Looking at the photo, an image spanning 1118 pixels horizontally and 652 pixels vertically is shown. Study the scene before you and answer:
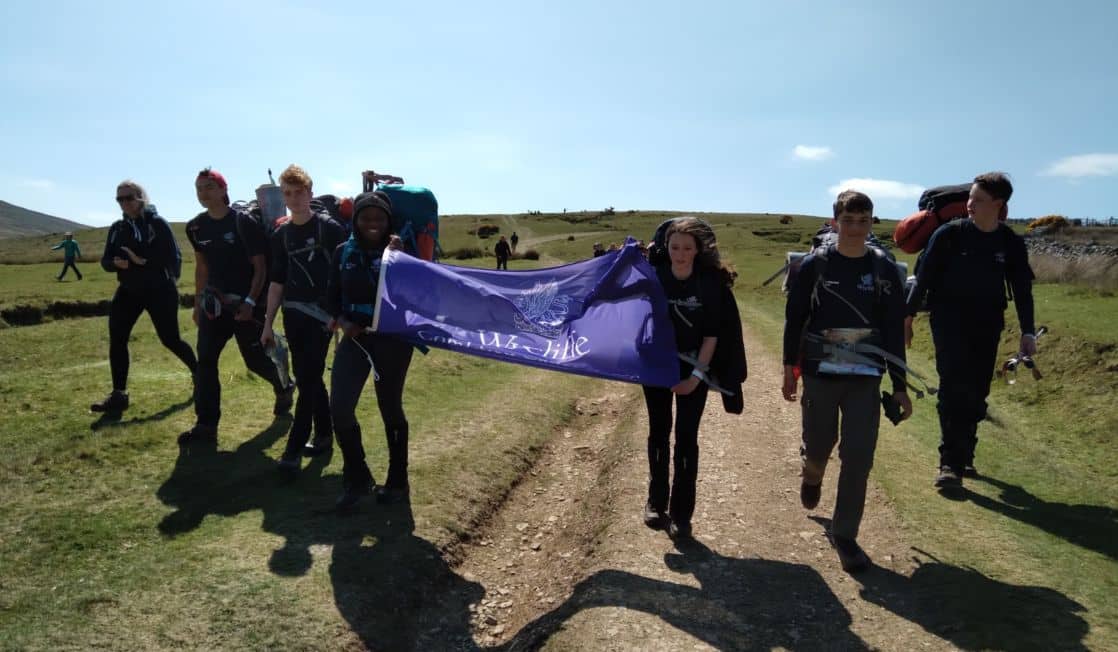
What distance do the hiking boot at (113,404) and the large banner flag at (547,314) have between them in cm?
441

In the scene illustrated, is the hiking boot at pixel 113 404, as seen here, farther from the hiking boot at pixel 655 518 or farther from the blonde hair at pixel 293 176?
the hiking boot at pixel 655 518

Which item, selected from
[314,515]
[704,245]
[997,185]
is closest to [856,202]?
[704,245]

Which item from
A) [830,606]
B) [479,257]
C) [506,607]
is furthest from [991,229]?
[479,257]

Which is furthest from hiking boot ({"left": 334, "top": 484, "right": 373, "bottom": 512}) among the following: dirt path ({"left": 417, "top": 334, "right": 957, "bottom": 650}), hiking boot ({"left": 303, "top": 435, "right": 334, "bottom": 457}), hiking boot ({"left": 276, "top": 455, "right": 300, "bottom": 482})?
hiking boot ({"left": 303, "top": 435, "right": 334, "bottom": 457})

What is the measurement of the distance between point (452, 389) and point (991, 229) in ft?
27.0

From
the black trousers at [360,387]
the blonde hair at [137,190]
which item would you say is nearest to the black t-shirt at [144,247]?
the blonde hair at [137,190]

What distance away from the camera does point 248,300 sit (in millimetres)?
7508

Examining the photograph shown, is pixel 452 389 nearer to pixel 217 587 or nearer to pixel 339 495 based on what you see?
pixel 339 495

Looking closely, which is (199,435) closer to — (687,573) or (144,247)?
(144,247)

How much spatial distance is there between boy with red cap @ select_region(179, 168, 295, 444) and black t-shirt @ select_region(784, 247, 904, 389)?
18.9 feet

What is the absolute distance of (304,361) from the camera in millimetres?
6922

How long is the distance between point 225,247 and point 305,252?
1.81m

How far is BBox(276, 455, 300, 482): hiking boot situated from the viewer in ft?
23.2

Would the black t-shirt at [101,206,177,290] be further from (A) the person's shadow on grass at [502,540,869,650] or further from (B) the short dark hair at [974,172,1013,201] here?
(B) the short dark hair at [974,172,1013,201]
